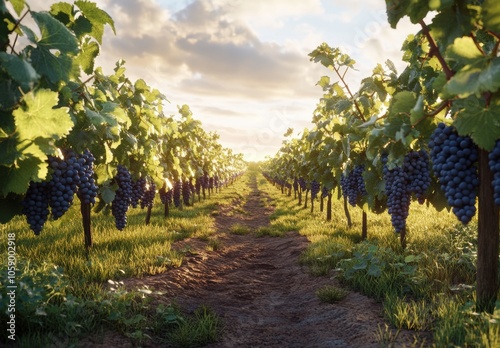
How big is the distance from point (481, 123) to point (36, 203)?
12.4ft

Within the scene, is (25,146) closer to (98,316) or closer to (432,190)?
(98,316)

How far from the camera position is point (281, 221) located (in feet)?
45.1

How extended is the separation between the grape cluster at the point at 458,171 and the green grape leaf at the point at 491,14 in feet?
2.80

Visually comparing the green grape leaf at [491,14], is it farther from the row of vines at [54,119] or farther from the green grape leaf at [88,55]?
the green grape leaf at [88,55]

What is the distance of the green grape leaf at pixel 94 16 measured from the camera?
387 cm

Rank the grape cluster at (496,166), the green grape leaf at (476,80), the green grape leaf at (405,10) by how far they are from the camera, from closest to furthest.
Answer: the green grape leaf at (476,80) → the grape cluster at (496,166) → the green grape leaf at (405,10)

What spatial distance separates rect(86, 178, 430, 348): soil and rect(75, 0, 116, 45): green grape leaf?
10.4ft

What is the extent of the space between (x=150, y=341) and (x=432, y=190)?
3547 mm

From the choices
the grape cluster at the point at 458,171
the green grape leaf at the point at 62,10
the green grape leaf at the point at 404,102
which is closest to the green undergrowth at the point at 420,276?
the grape cluster at the point at 458,171

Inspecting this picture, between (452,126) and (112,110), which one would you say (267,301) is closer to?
(112,110)

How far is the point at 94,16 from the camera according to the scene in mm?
3941

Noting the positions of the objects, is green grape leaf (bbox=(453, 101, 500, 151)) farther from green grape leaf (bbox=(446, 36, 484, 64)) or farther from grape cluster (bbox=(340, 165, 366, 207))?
grape cluster (bbox=(340, 165, 366, 207))

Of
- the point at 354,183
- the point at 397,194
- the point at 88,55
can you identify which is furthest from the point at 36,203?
the point at 354,183

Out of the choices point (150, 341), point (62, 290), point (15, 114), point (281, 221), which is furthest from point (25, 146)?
point (281, 221)
